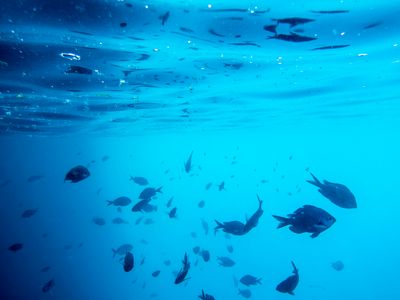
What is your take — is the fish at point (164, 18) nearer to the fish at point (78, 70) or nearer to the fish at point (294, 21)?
the fish at point (294, 21)

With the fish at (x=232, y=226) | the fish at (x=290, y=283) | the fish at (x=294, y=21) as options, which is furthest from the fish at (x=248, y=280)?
the fish at (x=294, y=21)

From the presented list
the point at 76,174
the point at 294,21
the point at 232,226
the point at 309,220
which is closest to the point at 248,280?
the point at 232,226

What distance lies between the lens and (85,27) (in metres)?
8.68

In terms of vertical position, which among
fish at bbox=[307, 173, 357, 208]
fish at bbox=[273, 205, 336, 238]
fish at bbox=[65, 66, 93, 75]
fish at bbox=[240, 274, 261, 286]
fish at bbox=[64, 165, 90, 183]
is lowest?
fish at bbox=[240, 274, 261, 286]

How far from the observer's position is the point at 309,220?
539cm

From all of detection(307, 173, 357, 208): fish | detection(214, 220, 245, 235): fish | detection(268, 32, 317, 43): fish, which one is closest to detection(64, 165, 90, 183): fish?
detection(214, 220, 245, 235): fish

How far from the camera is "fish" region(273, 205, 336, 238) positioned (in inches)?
207

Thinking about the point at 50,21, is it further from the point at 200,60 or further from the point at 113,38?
the point at 200,60

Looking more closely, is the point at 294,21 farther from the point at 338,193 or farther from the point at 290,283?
the point at 290,283

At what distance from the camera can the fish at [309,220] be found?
17.3ft

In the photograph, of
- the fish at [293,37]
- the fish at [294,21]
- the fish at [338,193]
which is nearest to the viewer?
the fish at [338,193]

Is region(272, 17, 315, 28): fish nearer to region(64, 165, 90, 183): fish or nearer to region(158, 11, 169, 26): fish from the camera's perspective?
region(158, 11, 169, 26): fish

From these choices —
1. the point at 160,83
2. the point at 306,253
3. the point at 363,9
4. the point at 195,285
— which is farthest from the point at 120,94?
the point at 306,253

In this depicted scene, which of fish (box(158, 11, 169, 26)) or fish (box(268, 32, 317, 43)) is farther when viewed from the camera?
fish (box(268, 32, 317, 43))
